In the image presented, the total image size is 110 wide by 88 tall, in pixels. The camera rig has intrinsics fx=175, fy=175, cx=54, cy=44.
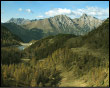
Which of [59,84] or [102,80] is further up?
[102,80]

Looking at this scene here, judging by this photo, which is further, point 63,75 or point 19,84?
point 63,75

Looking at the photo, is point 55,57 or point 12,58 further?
point 55,57

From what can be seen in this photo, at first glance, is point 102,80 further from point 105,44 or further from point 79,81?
point 105,44

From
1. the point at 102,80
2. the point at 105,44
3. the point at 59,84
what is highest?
the point at 105,44

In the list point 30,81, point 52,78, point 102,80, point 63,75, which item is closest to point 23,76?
point 30,81

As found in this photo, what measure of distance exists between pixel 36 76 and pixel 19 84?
857 cm

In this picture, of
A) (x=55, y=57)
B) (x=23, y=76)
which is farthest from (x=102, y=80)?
(x=55, y=57)

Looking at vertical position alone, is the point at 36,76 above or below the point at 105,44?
below

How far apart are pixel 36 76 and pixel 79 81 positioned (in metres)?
21.3

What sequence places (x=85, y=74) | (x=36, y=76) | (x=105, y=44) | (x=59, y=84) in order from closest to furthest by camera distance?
(x=36, y=76) → (x=59, y=84) → (x=85, y=74) → (x=105, y=44)

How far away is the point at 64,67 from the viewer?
319ft

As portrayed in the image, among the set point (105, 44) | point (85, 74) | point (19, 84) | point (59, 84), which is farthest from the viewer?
point (105, 44)

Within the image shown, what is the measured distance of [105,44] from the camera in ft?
421

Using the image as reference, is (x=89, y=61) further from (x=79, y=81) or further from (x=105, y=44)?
(x=105, y=44)
